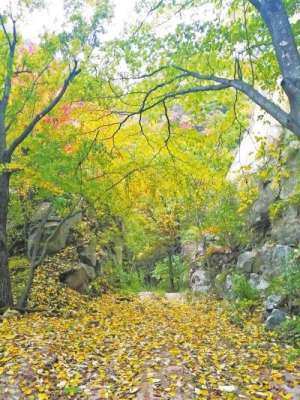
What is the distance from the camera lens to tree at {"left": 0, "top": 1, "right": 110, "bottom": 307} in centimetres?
835

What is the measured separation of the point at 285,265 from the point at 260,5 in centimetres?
631

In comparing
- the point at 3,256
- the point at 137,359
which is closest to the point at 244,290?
the point at 137,359

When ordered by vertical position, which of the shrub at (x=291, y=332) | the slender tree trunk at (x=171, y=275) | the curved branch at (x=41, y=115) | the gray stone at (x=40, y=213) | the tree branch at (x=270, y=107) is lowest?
the shrub at (x=291, y=332)

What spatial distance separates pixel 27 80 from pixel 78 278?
6432 millimetres

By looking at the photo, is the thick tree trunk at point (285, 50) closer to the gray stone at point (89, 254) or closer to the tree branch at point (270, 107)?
the tree branch at point (270, 107)

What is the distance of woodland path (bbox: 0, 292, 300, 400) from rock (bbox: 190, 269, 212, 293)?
6770 millimetres

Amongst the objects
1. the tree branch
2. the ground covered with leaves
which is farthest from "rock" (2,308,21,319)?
the tree branch

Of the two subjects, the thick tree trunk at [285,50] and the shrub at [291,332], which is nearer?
the thick tree trunk at [285,50]

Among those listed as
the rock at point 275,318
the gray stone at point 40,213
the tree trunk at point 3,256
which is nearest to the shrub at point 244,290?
→ the rock at point 275,318

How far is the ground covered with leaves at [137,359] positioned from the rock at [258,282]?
1.59 meters

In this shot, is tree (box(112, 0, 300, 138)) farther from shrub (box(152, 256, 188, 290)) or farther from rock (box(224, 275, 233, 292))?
shrub (box(152, 256, 188, 290))

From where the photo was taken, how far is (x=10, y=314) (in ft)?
26.5

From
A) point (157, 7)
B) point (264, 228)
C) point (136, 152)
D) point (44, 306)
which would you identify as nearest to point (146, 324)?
point (44, 306)

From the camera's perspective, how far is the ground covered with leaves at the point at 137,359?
4543 mm
